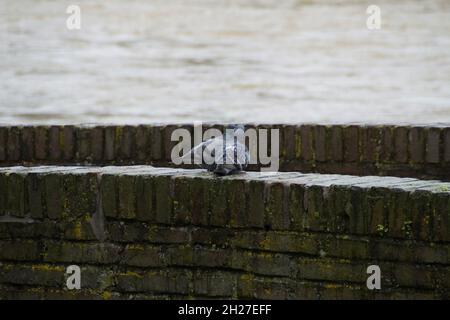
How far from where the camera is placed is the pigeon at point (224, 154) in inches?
126

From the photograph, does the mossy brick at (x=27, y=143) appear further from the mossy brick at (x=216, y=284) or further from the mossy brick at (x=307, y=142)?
the mossy brick at (x=216, y=284)

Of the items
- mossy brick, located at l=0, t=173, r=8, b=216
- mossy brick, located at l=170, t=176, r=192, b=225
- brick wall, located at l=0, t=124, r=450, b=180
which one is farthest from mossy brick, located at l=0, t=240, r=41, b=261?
brick wall, located at l=0, t=124, r=450, b=180

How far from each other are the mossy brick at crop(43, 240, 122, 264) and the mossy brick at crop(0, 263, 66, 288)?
33 millimetres

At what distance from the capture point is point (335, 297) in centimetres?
301

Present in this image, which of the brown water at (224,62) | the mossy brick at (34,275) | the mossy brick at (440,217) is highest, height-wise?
the brown water at (224,62)

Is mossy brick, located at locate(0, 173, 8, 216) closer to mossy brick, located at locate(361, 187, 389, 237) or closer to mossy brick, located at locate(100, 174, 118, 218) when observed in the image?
mossy brick, located at locate(100, 174, 118, 218)

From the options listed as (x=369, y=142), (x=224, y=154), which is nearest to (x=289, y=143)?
(x=369, y=142)

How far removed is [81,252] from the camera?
10.7 feet

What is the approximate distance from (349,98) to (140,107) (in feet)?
7.31

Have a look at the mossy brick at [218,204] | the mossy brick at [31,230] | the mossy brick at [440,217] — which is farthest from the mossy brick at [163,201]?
the mossy brick at [440,217]

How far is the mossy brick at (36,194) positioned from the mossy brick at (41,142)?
1568 mm

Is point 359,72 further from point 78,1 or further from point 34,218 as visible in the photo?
point 34,218

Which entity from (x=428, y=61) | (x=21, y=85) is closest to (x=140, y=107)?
(x=21, y=85)

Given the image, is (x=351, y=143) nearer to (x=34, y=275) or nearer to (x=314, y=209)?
(x=314, y=209)
